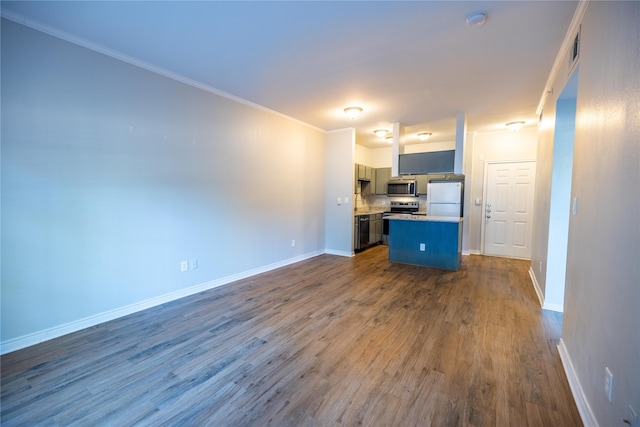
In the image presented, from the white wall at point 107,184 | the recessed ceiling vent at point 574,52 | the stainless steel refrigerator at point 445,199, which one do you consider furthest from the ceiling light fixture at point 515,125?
the white wall at point 107,184

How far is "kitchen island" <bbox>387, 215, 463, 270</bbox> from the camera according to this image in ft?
14.8

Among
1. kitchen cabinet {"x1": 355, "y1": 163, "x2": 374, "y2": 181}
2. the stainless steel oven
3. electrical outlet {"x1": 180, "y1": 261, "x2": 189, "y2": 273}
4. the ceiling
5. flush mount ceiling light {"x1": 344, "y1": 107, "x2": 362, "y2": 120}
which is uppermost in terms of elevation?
the ceiling

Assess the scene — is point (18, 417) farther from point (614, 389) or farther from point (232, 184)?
point (614, 389)

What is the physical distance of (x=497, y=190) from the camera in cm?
565

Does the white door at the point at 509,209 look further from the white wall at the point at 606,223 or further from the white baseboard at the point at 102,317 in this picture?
the white baseboard at the point at 102,317

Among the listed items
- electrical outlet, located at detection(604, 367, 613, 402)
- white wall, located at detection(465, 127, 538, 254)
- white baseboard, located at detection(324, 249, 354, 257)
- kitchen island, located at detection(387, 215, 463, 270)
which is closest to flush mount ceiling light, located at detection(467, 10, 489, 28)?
electrical outlet, located at detection(604, 367, 613, 402)

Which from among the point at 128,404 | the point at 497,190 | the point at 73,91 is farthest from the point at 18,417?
the point at 497,190

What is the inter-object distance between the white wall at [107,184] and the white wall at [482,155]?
15.4 feet

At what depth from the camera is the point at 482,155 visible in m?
5.77

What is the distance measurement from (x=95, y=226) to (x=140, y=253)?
501 millimetres

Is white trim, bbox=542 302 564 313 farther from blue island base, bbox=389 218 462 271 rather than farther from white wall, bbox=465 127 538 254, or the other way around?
white wall, bbox=465 127 538 254

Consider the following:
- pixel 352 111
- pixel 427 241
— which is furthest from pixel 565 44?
pixel 427 241

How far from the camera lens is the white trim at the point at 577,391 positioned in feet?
4.66

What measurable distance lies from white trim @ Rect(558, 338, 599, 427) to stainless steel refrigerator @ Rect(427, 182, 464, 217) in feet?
13.3
